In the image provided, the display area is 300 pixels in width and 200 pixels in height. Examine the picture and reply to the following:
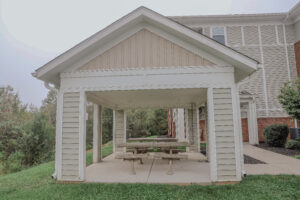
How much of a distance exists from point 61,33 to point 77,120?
101m

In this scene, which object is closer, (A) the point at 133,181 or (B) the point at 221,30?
(A) the point at 133,181

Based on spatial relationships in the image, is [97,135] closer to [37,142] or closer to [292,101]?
[37,142]

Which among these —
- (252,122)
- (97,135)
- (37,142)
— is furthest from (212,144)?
(37,142)

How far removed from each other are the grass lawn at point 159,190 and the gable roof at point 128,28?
2694 millimetres

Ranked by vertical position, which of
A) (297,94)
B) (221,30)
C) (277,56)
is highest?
(221,30)

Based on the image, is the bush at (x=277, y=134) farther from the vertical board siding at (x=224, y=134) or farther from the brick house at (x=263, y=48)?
the vertical board siding at (x=224, y=134)

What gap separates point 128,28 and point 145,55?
849 millimetres

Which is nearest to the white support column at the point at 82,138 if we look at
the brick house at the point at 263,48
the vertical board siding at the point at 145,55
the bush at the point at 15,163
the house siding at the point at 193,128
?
the vertical board siding at the point at 145,55

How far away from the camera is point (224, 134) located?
14.8ft

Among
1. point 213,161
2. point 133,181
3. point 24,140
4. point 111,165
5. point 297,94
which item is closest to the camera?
point 213,161

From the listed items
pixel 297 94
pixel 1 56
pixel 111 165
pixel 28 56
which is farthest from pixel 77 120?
pixel 28 56

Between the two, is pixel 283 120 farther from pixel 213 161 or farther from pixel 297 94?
pixel 213 161

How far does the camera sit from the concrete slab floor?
15.8ft

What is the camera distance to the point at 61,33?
90.8 metres
